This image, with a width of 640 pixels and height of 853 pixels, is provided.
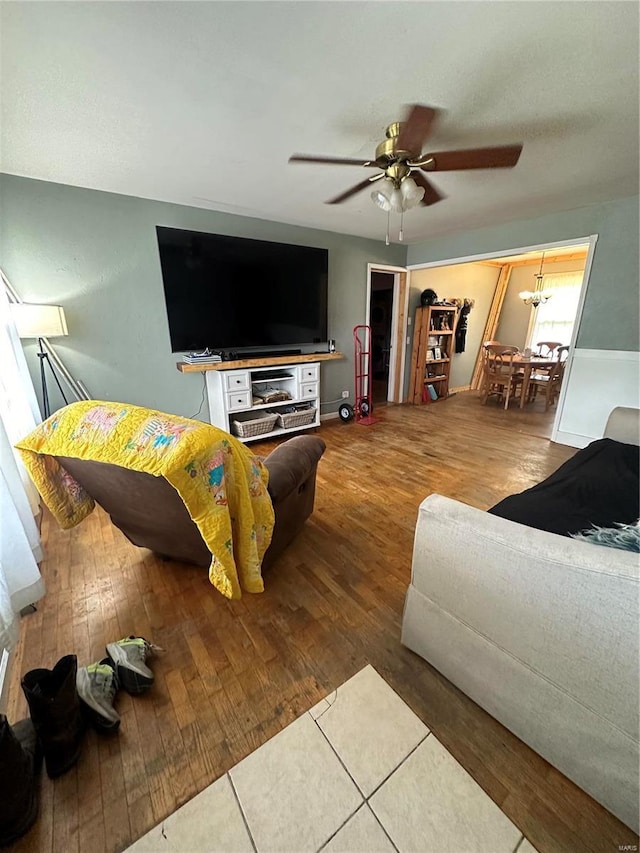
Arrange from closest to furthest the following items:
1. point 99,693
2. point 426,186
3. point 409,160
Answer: point 99,693 < point 409,160 < point 426,186

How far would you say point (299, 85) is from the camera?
1.49 m

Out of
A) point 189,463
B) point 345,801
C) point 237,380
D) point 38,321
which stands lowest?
point 345,801

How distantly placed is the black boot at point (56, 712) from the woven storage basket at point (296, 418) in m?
2.88

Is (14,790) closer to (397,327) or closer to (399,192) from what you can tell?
(399,192)

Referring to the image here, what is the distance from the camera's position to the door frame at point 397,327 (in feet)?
16.1

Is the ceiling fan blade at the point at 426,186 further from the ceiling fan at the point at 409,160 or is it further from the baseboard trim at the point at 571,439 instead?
the baseboard trim at the point at 571,439

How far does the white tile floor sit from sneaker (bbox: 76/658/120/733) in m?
0.34

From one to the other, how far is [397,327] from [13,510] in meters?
4.99

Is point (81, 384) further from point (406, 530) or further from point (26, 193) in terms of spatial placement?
point (406, 530)

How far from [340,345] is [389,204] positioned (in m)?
2.71

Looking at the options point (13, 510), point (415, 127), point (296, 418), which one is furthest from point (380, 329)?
point (13, 510)

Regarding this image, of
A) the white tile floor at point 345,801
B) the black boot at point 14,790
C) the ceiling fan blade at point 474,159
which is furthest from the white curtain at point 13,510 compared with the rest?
the ceiling fan blade at point 474,159

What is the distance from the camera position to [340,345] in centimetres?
457

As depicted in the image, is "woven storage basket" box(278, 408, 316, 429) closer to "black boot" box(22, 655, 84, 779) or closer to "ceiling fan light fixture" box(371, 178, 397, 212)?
"ceiling fan light fixture" box(371, 178, 397, 212)
